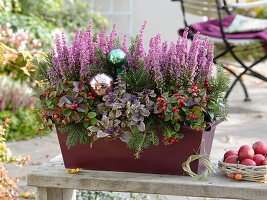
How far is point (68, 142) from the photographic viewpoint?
1997mm

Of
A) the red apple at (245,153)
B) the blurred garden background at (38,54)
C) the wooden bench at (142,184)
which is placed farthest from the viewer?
the blurred garden background at (38,54)

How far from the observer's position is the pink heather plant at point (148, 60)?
1952 mm

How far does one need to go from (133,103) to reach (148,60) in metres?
0.17

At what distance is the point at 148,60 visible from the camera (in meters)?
1.97

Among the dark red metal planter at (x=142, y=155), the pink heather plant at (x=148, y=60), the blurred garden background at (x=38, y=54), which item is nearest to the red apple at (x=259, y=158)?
the dark red metal planter at (x=142, y=155)

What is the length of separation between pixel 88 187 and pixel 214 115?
1.73 feet

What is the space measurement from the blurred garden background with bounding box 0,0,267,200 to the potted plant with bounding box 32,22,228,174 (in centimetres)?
25

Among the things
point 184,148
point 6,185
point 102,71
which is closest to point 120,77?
point 102,71

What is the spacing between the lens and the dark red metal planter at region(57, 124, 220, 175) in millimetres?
1954

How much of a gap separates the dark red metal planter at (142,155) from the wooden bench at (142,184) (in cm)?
3

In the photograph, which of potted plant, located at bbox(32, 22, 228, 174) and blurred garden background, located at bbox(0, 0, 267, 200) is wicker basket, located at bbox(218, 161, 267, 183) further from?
blurred garden background, located at bbox(0, 0, 267, 200)

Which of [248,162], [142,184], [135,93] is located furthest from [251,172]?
Answer: [135,93]

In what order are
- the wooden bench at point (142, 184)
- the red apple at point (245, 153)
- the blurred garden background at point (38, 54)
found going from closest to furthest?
the wooden bench at point (142, 184)
the red apple at point (245, 153)
the blurred garden background at point (38, 54)

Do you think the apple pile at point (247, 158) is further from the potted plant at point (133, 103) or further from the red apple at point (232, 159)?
the potted plant at point (133, 103)
